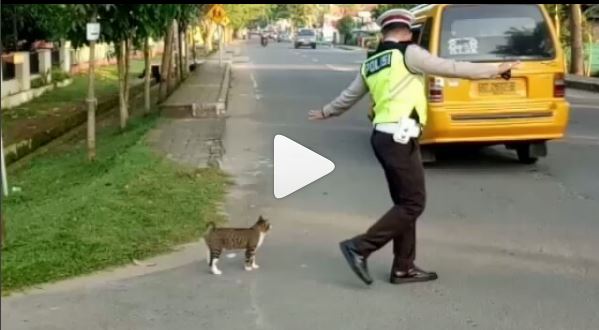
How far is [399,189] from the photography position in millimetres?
5625

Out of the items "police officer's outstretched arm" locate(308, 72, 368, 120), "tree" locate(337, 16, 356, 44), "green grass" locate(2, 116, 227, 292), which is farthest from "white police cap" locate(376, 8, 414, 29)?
"tree" locate(337, 16, 356, 44)

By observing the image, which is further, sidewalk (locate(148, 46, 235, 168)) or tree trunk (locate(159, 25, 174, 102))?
tree trunk (locate(159, 25, 174, 102))

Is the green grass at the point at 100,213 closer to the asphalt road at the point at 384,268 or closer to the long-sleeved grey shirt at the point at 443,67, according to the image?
the asphalt road at the point at 384,268

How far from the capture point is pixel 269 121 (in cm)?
1569

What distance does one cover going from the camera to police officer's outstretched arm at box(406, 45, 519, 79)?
5.26m

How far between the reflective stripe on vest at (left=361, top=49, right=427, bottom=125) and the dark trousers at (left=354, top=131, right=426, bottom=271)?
0.15m

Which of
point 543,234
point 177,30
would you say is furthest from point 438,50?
point 177,30

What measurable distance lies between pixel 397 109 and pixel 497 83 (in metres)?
4.53

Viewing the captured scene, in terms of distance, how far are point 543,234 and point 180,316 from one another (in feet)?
10.9

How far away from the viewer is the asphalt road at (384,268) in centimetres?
513

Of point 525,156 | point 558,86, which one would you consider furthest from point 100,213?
point 525,156

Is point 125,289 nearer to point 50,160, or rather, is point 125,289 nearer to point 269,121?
point 50,160

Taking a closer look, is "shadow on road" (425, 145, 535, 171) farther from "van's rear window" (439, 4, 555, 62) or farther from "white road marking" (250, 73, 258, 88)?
"white road marking" (250, 73, 258, 88)

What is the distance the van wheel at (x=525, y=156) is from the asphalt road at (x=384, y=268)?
5.9 inches
